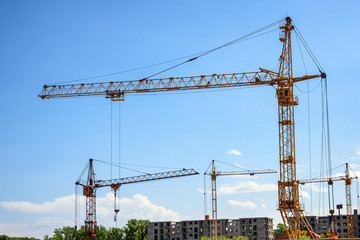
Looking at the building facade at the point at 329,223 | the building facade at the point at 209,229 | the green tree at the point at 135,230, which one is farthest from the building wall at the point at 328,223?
the green tree at the point at 135,230

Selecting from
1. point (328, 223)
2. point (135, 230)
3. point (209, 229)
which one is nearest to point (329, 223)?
point (328, 223)

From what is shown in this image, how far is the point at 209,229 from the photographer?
563ft

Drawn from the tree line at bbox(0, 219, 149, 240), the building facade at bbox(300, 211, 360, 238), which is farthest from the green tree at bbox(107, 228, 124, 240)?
the building facade at bbox(300, 211, 360, 238)

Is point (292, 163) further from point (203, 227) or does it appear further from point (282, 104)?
point (203, 227)

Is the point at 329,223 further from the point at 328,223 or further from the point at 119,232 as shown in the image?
the point at 119,232

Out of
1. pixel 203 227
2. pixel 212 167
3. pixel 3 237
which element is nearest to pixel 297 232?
pixel 212 167

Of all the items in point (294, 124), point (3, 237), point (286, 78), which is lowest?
point (3, 237)

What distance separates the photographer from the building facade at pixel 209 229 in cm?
16825

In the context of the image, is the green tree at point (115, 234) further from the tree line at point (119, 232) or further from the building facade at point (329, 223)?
the building facade at point (329, 223)

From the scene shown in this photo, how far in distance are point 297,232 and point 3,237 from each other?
509 feet

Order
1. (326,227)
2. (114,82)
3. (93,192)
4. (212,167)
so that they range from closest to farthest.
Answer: (114,82) < (93,192) < (212,167) < (326,227)

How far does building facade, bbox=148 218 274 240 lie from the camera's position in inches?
6624

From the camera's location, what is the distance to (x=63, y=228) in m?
182

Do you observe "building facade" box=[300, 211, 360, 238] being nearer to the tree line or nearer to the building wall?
the building wall
